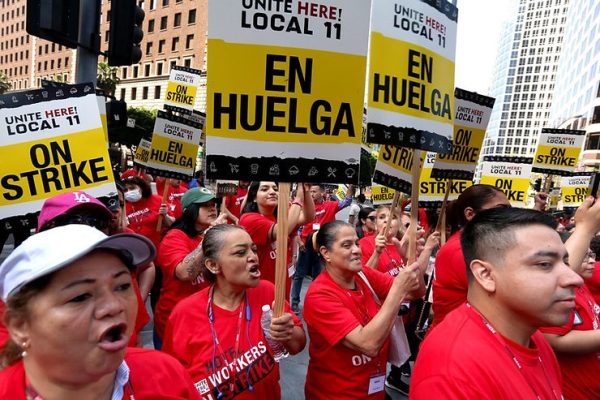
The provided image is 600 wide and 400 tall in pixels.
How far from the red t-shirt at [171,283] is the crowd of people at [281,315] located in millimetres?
13

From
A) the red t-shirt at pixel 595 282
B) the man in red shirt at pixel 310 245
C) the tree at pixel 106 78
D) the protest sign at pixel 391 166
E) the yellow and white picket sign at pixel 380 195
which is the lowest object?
the man in red shirt at pixel 310 245

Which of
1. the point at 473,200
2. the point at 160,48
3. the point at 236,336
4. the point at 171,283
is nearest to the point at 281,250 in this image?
the point at 236,336

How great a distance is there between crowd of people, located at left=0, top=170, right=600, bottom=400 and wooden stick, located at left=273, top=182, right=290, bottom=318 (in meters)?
0.03

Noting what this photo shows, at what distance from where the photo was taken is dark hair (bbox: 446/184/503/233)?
3.22 metres

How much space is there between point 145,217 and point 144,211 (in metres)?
0.10

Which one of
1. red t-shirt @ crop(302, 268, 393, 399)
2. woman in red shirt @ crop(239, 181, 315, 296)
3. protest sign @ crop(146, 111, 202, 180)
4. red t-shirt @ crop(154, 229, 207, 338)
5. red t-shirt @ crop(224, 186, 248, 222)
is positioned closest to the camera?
red t-shirt @ crop(302, 268, 393, 399)

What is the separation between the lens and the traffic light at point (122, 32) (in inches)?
206

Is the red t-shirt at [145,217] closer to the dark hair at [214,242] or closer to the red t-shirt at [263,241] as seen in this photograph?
the red t-shirt at [263,241]

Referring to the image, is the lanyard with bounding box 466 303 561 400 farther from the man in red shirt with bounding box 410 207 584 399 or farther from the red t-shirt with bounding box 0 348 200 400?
the red t-shirt with bounding box 0 348 200 400

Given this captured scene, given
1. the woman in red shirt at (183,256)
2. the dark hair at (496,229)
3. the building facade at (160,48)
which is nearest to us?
the dark hair at (496,229)

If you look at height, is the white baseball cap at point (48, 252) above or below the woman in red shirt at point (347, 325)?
above

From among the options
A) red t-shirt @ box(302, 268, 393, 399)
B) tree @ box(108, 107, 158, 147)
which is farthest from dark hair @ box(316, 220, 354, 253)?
tree @ box(108, 107, 158, 147)

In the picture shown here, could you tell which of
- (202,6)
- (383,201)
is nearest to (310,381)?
(383,201)

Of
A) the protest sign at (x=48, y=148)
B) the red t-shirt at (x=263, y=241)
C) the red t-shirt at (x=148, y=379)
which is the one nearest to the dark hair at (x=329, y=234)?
the red t-shirt at (x=263, y=241)
